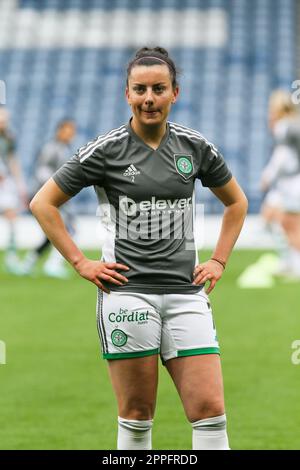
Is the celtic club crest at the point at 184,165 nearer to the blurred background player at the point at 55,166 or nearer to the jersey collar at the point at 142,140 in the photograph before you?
the jersey collar at the point at 142,140

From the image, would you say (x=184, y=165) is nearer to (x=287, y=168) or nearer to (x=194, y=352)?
(x=194, y=352)

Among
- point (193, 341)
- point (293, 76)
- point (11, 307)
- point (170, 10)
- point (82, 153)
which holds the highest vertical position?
point (170, 10)

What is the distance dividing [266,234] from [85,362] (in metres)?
12.5

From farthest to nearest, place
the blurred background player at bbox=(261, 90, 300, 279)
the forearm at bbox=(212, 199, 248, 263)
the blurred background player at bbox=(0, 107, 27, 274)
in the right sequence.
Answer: the blurred background player at bbox=(0, 107, 27, 274)
the blurred background player at bbox=(261, 90, 300, 279)
the forearm at bbox=(212, 199, 248, 263)

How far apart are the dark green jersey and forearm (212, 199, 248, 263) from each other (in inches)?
11.3

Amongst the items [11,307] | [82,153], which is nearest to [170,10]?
[11,307]

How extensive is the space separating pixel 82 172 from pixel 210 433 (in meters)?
1.14

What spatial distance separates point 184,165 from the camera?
4504mm

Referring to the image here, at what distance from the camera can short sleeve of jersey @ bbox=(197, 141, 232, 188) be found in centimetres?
460

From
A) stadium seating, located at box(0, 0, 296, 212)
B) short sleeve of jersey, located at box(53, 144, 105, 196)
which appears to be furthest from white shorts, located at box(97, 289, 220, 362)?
stadium seating, located at box(0, 0, 296, 212)

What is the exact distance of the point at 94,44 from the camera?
32.3m

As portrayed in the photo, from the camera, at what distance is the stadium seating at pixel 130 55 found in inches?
1152

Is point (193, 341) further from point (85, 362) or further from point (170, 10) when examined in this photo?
point (170, 10)

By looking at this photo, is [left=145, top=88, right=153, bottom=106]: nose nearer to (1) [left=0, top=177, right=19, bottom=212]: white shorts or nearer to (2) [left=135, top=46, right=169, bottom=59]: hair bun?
(2) [left=135, top=46, right=169, bottom=59]: hair bun
